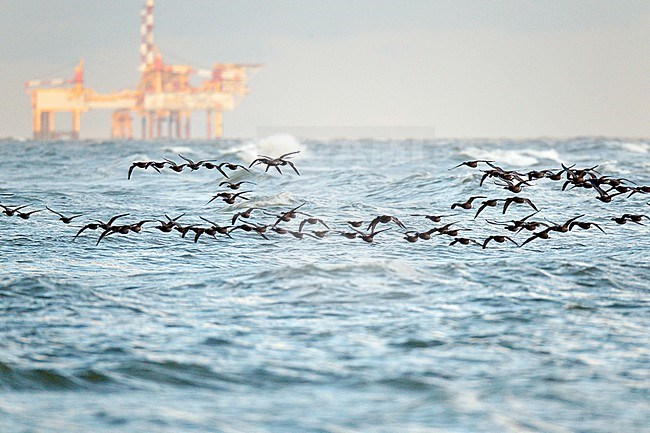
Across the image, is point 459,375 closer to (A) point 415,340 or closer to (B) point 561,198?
(A) point 415,340

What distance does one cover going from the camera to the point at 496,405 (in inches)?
243

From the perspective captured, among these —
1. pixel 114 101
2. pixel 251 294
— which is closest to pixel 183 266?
pixel 251 294

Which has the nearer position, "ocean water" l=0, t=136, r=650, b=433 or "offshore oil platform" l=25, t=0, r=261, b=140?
"ocean water" l=0, t=136, r=650, b=433

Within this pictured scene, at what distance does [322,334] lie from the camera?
7.75m

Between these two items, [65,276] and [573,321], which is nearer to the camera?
[573,321]

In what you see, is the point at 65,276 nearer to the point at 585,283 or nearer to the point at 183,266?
the point at 183,266

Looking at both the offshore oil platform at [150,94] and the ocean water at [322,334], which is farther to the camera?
the offshore oil platform at [150,94]

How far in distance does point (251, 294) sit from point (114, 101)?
5357 inches

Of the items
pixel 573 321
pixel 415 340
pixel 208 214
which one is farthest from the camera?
pixel 208 214

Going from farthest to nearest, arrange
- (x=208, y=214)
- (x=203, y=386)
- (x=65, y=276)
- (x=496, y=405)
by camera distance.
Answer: (x=208, y=214) < (x=65, y=276) < (x=203, y=386) < (x=496, y=405)

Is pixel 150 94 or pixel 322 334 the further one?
pixel 150 94

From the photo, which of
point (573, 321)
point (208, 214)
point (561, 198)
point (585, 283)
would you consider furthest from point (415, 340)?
point (561, 198)

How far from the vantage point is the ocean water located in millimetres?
6090

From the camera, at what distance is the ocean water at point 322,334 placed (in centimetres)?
609
